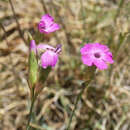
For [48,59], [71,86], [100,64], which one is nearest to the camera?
[48,59]

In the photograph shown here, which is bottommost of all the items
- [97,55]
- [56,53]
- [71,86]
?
[71,86]

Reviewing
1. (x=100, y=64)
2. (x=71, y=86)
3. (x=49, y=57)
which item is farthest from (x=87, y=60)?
(x=71, y=86)

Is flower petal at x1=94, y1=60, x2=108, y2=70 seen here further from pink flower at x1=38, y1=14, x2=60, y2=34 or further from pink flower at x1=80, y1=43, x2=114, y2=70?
pink flower at x1=38, y1=14, x2=60, y2=34

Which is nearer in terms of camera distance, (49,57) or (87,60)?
(49,57)

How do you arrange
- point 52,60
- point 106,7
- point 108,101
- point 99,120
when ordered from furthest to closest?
point 106,7
point 108,101
point 99,120
point 52,60

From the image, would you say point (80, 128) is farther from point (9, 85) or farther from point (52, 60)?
point (52, 60)

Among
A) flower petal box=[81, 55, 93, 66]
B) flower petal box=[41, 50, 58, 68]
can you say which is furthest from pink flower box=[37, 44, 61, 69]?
flower petal box=[81, 55, 93, 66]

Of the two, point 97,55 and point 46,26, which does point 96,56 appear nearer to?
point 97,55

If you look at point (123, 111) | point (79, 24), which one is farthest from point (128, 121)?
point (79, 24)

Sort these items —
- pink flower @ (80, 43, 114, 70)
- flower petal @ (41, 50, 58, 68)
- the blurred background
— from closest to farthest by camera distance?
flower petal @ (41, 50, 58, 68), pink flower @ (80, 43, 114, 70), the blurred background
